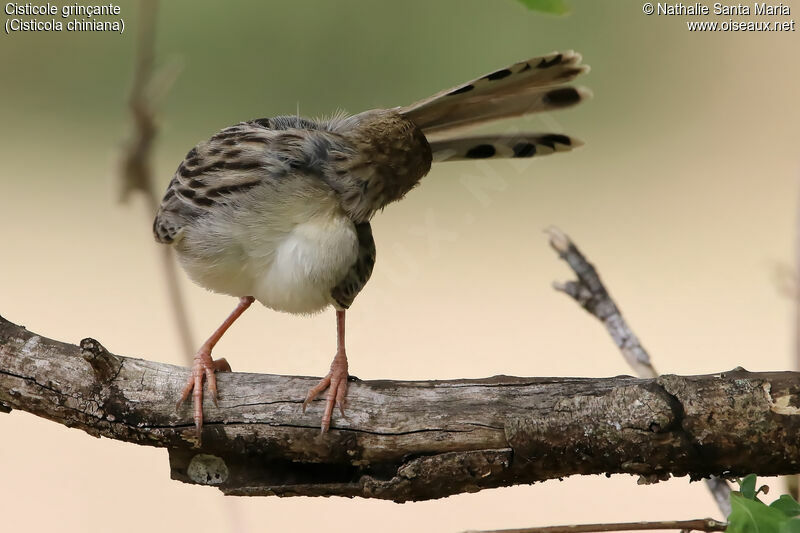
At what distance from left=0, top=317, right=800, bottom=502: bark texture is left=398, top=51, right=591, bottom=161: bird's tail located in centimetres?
69

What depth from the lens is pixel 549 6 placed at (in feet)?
4.13

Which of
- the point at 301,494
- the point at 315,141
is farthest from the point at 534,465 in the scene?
Answer: the point at 315,141

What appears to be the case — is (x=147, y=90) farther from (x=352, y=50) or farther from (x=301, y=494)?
(x=352, y=50)

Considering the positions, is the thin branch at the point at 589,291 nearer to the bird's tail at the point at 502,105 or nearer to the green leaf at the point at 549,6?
the bird's tail at the point at 502,105

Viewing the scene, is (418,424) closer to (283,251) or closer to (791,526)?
(283,251)

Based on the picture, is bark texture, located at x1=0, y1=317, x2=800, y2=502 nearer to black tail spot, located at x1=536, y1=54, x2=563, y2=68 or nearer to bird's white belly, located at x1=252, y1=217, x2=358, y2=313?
bird's white belly, located at x1=252, y1=217, x2=358, y2=313

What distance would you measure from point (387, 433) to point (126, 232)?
318 centimetres

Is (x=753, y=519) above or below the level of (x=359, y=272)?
below

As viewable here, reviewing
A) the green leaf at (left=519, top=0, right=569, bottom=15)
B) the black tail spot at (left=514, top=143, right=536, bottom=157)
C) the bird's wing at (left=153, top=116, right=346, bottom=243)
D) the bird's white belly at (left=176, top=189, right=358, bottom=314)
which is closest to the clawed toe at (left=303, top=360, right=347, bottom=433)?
the bird's white belly at (left=176, top=189, right=358, bottom=314)

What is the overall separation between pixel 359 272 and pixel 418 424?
0.39 m

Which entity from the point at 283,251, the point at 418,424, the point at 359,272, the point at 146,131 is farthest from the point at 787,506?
the point at 146,131

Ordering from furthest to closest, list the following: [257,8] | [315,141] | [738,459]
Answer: [257,8], [315,141], [738,459]

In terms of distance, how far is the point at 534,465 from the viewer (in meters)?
1.80

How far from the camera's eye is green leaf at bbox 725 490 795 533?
1.33 metres
